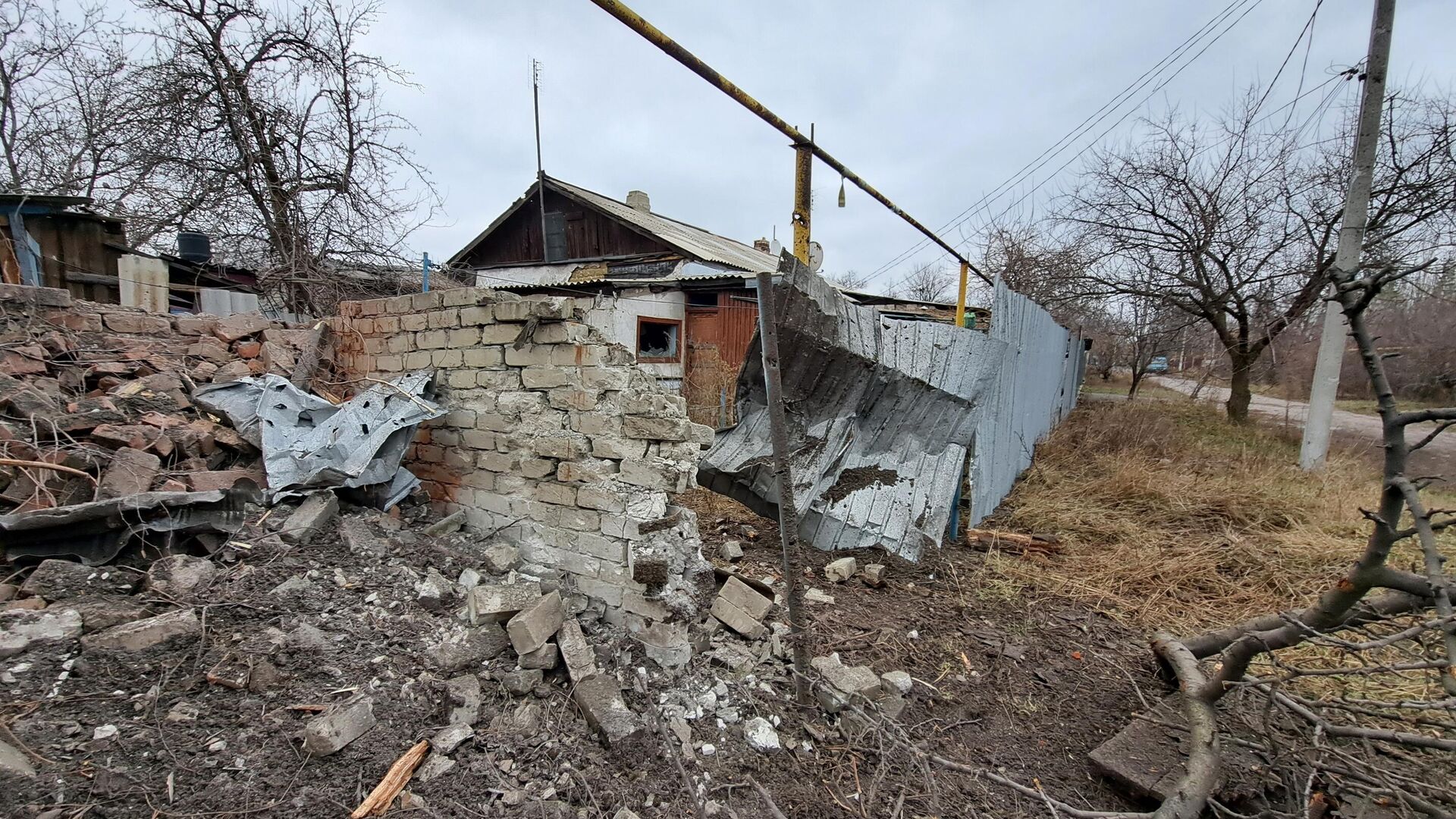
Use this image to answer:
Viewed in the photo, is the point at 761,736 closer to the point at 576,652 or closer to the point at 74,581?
the point at 576,652

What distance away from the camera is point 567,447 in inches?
119

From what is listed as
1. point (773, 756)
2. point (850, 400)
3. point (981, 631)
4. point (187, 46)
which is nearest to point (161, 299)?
point (187, 46)

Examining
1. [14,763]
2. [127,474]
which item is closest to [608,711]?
[14,763]

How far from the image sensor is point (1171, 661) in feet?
8.73

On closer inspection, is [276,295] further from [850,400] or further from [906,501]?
[906,501]

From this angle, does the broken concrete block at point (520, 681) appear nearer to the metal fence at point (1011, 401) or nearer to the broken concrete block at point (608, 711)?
the broken concrete block at point (608, 711)

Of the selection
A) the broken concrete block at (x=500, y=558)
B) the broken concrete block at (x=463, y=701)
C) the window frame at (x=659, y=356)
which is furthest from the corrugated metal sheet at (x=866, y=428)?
the window frame at (x=659, y=356)

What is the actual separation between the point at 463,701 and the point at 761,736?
1259mm

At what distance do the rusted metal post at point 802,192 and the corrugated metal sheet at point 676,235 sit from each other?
8.88m

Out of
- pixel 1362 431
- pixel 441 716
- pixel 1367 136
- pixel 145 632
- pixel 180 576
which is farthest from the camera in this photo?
pixel 1362 431

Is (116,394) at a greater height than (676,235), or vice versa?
(676,235)

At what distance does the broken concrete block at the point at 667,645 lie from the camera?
9.00 feet

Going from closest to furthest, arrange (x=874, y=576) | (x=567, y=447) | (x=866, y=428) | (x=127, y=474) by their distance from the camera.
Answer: (x=127, y=474), (x=567, y=447), (x=874, y=576), (x=866, y=428)

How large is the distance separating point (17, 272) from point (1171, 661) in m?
9.64
